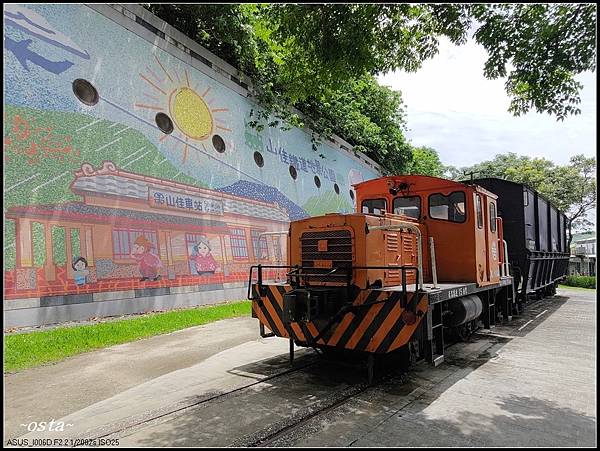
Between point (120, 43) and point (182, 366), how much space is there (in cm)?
789

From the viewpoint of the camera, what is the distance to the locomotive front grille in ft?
18.5

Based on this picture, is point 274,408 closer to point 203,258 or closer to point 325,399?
point 325,399

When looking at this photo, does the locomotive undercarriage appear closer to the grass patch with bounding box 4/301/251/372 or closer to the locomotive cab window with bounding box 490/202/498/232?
the locomotive cab window with bounding box 490/202/498/232

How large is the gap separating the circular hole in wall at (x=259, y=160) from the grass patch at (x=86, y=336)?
571 cm

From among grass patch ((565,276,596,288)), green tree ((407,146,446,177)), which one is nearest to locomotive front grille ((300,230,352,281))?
green tree ((407,146,446,177))

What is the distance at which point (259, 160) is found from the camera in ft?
46.6

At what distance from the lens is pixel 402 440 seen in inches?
143

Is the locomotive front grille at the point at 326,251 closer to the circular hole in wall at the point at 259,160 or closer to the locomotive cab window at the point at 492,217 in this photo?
the locomotive cab window at the point at 492,217

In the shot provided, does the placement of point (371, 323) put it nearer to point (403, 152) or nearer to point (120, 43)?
point (120, 43)

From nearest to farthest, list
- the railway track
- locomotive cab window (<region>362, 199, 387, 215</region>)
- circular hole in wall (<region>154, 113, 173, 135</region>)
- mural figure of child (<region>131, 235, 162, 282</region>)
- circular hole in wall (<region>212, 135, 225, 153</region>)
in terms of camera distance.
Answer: the railway track, locomotive cab window (<region>362, 199, 387, 215</region>), mural figure of child (<region>131, 235, 162, 282</region>), circular hole in wall (<region>154, 113, 173, 135</region>), circular hole in wall (<region>212, 135, 225, 153</region>)

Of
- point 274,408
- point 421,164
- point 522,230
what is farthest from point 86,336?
point 421,164

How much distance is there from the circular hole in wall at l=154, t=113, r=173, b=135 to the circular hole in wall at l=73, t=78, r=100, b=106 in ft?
5.37

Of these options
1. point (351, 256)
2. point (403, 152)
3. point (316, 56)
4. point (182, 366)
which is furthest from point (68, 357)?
point (403, 152)

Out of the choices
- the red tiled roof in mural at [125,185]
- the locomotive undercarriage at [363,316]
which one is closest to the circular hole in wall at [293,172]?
the red tiled roof in mural at [125,185]
